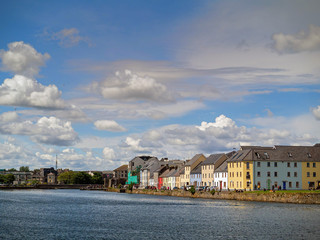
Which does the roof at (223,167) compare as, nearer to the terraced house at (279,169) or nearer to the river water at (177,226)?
the terraced house at (279,169)

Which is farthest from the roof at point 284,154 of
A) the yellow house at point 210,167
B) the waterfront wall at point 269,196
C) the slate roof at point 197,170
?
the slate roof at point 197,170

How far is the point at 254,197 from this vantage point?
104625mm

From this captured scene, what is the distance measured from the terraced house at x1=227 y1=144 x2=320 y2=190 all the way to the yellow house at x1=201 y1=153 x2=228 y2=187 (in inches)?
851

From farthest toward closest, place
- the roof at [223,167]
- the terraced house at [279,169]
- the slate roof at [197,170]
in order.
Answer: the slate roof at [197,170] < the roof at [223,167] < the terraced house at [279,169]

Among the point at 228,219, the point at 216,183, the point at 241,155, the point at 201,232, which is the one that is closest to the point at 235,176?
the point at 241,155

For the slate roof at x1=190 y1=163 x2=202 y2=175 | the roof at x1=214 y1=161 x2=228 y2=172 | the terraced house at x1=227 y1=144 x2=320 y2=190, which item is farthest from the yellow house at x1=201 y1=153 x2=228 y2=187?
the terraced house at x1=227 y1=144 x2=320 y2=190

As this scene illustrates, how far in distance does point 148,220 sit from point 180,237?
18060mm

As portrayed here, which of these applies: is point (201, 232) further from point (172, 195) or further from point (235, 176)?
point (172, 195)

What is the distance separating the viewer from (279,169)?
129500mm

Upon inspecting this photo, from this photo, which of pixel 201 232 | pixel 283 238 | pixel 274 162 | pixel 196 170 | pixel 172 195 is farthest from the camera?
pixel 196 170

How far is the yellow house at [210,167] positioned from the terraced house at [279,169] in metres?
21.6

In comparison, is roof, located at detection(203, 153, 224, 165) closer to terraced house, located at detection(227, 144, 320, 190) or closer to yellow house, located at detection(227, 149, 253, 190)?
yellow house, located at detection(227, 149, 253, 190)

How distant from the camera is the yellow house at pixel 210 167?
15425 cm

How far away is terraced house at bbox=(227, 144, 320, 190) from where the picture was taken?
5054 inches
